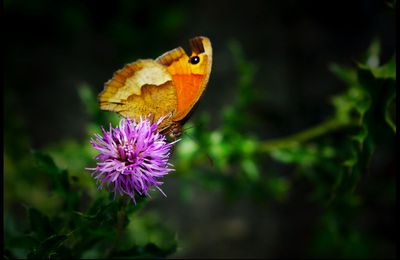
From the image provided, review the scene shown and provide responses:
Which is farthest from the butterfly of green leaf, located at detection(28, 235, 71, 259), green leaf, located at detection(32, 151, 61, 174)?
green leaf, located at detection(28, 235, 71, 259)

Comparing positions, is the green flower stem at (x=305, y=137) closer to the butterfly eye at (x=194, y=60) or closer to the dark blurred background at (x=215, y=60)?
the dark blurred background at (x=215, y=60)

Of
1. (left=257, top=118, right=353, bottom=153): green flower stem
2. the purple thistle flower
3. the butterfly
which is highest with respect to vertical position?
the butterfly

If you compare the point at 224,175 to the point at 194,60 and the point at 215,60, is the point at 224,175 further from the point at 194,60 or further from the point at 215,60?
the point at 215,60

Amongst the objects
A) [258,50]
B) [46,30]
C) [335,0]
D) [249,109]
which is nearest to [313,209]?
[249,109]

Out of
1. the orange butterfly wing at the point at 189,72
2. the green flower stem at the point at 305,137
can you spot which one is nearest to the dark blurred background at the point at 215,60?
the green flower stem at the point at 305,137

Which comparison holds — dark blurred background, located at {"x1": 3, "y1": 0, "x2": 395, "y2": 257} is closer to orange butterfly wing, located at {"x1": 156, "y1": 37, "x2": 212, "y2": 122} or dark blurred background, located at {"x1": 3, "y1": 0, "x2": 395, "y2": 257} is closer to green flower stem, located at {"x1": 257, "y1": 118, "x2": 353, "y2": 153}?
green flower stem, located at {"x1": 257, "y1": 118, "x2": 353, "y2": 153}

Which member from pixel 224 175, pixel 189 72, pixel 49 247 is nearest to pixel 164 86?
pixel 189 72
